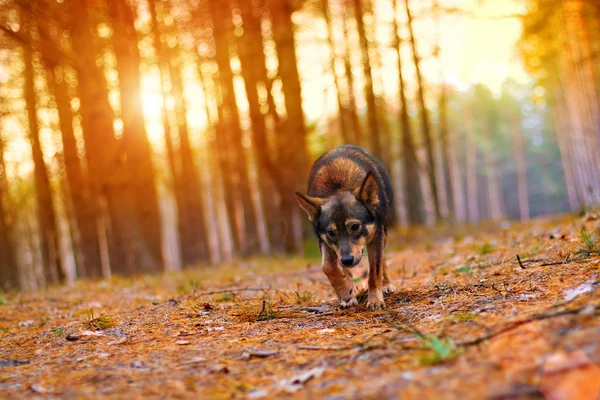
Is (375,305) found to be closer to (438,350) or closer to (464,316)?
(464,316)

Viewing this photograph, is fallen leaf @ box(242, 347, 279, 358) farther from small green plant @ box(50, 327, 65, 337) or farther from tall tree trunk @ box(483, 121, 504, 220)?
tall tree trunk @ box(483, 121, 504, 220)

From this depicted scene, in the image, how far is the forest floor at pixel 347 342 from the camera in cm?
283

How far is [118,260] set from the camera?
14.7 meters

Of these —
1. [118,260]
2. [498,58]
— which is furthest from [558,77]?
[118,260]

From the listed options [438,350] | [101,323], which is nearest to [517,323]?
[438,350]

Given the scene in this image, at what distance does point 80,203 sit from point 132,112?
3.67m

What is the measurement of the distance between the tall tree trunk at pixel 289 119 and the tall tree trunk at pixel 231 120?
7.30ft

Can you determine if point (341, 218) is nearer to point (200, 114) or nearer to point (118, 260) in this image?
point (118, 260)

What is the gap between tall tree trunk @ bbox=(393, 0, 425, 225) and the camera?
68.6ft

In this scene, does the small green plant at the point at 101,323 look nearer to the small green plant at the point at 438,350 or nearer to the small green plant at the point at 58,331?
the small green plant at the point at 58,331

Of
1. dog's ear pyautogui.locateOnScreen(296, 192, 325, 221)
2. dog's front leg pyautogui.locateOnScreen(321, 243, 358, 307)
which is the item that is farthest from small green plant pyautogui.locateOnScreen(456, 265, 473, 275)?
dog's ear pyautogui.locateOnScreen(296, 192, 325, 221)

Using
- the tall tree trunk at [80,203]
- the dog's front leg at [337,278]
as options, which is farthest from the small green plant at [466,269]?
the tall tree trunk at [80,203]

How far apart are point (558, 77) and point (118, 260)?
2944 centimetres

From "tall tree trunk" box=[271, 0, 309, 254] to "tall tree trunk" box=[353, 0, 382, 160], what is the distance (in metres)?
5.16
